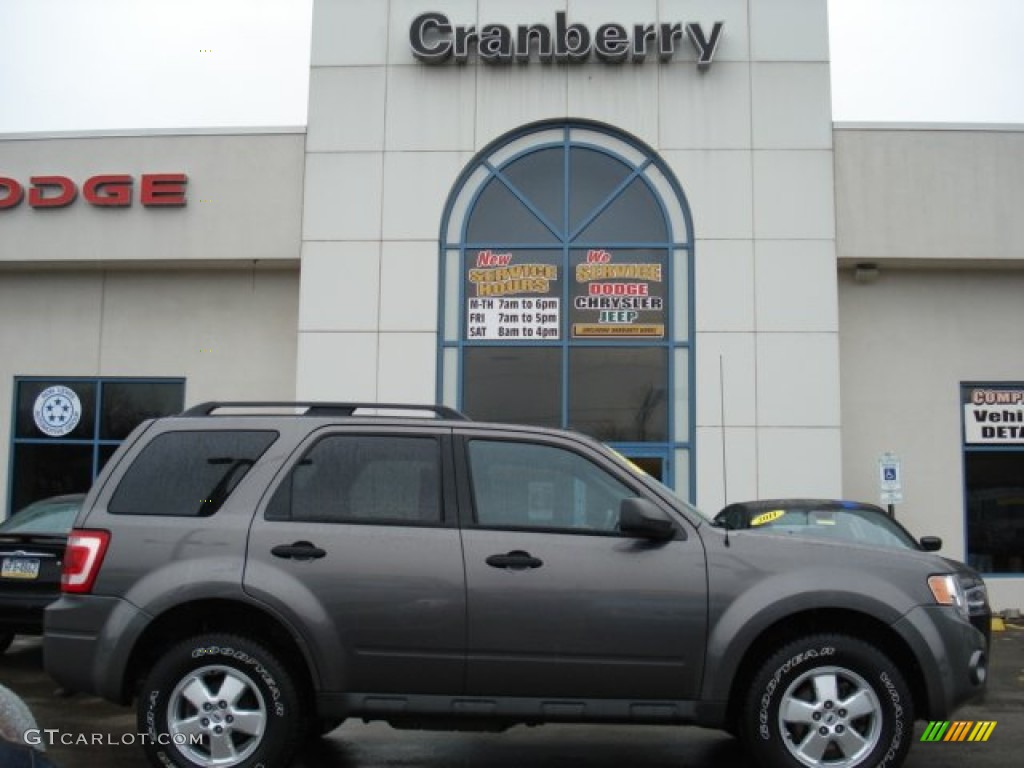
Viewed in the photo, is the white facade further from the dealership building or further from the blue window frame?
the blue window frame

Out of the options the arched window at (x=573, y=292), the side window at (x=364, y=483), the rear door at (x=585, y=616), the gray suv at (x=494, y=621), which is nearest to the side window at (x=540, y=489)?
the gray suv at (x=494, y=621)

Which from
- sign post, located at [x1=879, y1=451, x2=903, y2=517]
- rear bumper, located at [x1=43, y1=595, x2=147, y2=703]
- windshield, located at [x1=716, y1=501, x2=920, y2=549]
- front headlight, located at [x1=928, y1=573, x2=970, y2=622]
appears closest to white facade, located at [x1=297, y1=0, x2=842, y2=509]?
sign post, located at [x1=879, y1=451, x2=903, y2=517]

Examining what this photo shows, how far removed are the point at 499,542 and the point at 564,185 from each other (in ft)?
32.3

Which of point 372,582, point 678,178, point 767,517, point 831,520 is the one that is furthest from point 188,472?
point 678,178

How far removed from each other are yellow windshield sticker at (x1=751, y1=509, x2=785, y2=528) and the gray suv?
12.8 ft

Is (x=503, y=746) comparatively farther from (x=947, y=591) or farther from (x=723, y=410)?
(x=723, y=410)

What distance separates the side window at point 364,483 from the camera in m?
5.16

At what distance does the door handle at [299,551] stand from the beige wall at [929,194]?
1082 cm

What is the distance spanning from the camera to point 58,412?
50.0ft

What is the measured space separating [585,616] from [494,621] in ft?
1.52

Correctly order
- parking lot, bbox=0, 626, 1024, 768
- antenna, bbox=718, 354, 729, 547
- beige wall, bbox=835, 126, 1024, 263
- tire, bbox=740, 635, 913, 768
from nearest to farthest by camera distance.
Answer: tire, bbox=740, 635, 913, 768 < parking lot, bbox=0, 626, 1024, 768 < antenna, bbox=718, 354, 729, 547 < beige wall, bbox=835, 126, 1024, 263

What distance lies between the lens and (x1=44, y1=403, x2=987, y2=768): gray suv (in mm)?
4883

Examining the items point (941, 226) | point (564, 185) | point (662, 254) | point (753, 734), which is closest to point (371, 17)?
point (564, 185)

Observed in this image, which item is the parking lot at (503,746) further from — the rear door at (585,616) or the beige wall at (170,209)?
the beige wall at (170,209)
